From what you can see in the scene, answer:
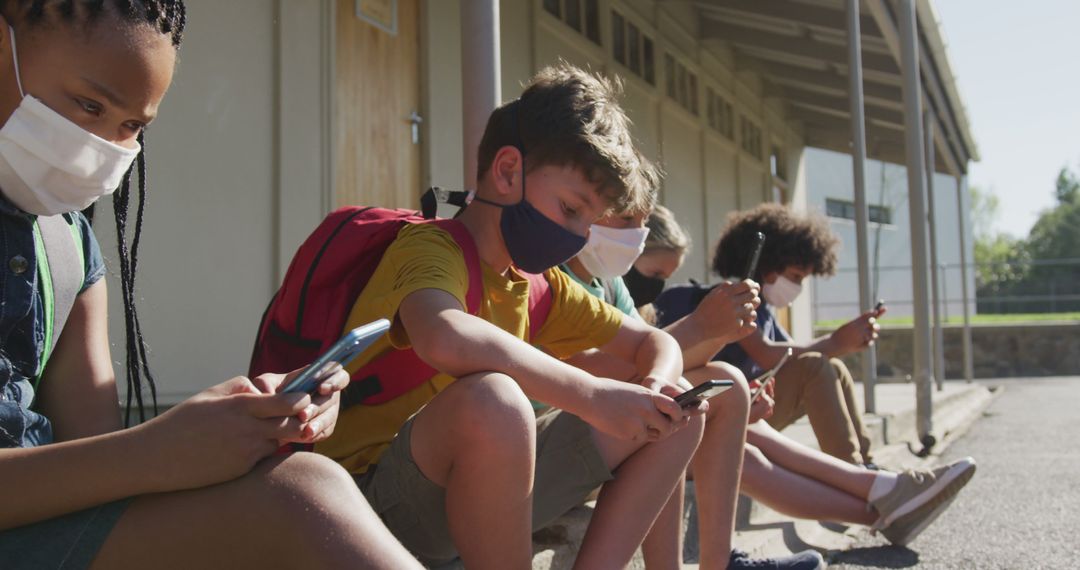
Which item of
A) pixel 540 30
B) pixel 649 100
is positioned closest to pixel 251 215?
pixel 540 30

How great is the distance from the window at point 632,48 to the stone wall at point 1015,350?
1063 centimetres

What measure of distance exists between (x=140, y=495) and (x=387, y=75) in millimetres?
4322

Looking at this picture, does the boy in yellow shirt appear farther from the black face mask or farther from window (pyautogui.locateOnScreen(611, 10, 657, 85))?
window (pyautogui.locateOnScreen(611, 10, 657, 85))

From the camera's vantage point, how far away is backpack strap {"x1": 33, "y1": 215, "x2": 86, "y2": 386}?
5.11 ft

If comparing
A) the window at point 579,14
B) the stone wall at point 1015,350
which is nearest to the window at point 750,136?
the window at point 579,14

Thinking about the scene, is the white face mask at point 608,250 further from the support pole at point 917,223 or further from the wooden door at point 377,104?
the support pole at point 917,223

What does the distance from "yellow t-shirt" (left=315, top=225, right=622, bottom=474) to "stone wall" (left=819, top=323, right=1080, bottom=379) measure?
17087 mm

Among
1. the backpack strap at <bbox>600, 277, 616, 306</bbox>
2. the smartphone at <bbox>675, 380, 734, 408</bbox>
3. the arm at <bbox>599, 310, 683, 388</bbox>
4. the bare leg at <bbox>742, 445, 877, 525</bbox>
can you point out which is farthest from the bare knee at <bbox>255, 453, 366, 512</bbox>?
the bare leg at <bbox>742, 445, 877, 525</bbox>

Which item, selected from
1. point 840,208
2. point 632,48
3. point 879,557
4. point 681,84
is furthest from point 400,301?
point 840,208

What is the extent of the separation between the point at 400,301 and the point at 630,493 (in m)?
0.67

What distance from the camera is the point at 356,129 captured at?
5.04 m

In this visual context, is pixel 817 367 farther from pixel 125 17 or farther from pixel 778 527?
pixel 125 17

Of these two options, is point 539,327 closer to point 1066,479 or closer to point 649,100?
point 1066,479

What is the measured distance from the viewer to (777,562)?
2.89 metres
